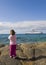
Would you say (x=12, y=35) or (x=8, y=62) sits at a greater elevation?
(x=12, y=35)

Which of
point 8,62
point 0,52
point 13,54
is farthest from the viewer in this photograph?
point 0,52

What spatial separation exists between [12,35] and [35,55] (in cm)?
177

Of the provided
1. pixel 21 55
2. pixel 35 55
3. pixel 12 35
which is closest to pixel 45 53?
pixel 35 55

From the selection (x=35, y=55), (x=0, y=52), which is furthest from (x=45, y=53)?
(x=0, y=52)

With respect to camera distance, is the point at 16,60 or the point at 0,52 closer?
the point at 16,60

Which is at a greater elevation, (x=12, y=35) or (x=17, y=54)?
(x=12, y=35)

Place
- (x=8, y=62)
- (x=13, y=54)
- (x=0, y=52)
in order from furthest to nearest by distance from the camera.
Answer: (x=0, y=52)
(x=13, y=54)
(x=8, y=62)

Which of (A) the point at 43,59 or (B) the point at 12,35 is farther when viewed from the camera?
(B) the point at 12,35

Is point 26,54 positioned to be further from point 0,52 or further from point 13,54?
point 0,52

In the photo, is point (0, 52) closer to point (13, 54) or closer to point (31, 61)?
point (13, 54)

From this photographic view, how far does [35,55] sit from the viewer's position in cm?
1063

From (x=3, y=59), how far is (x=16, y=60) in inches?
27.1

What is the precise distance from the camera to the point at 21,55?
10.9 metres

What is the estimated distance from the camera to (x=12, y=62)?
9477mm
